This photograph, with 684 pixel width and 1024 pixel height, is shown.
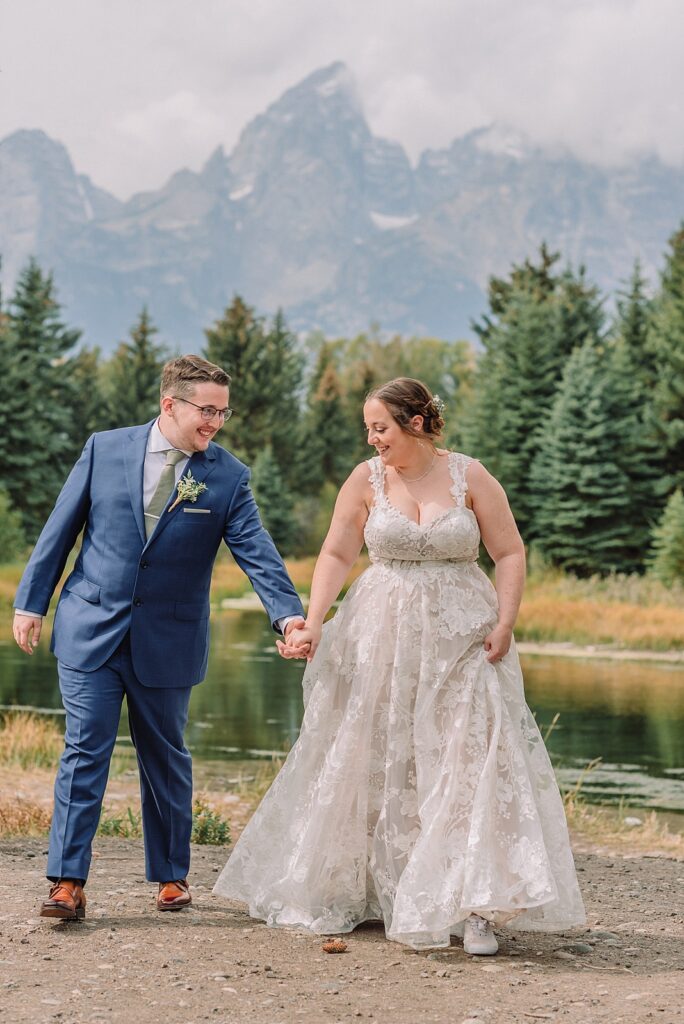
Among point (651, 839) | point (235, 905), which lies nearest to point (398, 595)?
point (235, 905)

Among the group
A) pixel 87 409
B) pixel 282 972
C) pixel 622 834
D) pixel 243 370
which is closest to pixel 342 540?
pixel 282 972

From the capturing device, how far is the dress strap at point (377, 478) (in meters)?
5.09

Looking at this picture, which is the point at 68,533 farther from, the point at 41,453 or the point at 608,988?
the point at 41,453

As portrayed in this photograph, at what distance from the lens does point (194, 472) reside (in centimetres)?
498

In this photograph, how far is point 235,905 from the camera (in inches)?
Answer: 208

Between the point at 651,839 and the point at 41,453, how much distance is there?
31.1m

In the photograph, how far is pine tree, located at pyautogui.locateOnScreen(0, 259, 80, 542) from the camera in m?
37.0

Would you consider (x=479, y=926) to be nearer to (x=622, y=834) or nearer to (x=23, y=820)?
(x=23, y=820)

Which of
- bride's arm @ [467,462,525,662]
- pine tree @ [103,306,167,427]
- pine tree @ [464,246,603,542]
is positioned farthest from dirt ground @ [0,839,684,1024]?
pine tree @ [103,306,167,427]

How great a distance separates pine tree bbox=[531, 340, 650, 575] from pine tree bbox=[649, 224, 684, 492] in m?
0.74

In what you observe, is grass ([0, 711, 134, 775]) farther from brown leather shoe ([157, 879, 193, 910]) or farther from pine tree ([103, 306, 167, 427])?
pine tree ([103, 306, 167, 427])

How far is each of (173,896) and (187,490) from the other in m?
1.58

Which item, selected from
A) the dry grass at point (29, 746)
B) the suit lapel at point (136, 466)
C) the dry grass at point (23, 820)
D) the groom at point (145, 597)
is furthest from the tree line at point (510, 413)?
the suit lapel at point (136, 466)

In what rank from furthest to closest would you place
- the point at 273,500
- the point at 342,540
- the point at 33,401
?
the point at 273,500 < the point at 33,401 < the point at 342,540
